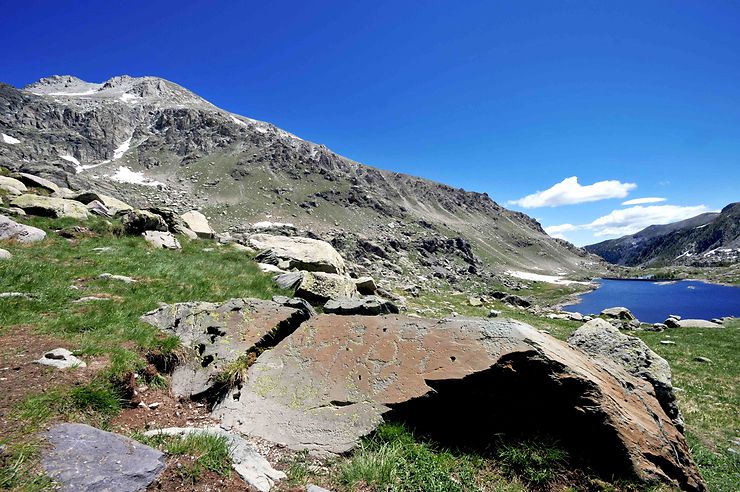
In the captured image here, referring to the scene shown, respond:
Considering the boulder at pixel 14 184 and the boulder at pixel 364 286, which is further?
the boulder at pixel 14 184

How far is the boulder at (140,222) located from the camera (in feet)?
82.8

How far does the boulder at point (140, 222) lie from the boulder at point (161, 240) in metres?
0.85

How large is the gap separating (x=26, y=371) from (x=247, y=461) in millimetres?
4969

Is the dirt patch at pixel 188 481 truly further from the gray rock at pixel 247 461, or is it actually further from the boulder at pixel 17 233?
the boulder at pixel 17 233

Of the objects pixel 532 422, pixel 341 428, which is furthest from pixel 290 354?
pixel 532 422

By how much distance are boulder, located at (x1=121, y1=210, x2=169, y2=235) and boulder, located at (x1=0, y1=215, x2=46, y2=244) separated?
650 centimetres

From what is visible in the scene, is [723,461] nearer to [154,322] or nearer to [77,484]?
[77,484]

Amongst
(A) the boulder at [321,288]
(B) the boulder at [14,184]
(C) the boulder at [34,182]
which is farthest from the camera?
(C) the boulder at [34,182]

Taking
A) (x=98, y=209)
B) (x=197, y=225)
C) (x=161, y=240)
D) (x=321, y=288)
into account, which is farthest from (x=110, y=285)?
(x=197, y=225)

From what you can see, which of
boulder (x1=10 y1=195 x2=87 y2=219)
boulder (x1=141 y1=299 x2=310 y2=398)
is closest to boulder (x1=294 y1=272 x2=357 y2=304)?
boulder (x1=141 y1=299 x2=310 y2=398)

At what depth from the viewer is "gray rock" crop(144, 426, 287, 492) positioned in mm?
5980

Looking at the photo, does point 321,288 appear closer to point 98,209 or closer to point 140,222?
point 140,222

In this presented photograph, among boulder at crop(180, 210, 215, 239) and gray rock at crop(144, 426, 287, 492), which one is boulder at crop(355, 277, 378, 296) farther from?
boulder at crop(180, 210, 215, 239)

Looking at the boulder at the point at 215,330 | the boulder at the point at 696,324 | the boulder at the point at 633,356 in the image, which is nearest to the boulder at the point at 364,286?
the boulder at the point at 215,330
